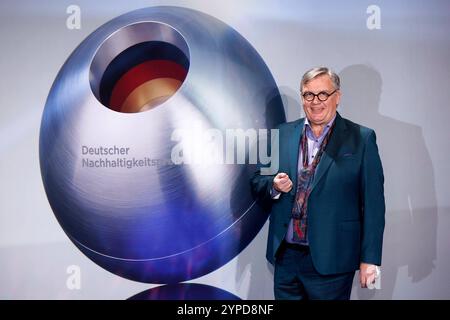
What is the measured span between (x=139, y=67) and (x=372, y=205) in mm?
1331

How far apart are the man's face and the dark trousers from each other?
1.83 feet

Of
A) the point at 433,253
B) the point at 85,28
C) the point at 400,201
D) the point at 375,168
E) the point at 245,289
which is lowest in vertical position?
the point at 245,289

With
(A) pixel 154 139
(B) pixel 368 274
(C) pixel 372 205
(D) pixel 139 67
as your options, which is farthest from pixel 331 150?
(D) pixel 139 67

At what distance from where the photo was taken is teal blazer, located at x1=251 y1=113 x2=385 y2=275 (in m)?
1.90

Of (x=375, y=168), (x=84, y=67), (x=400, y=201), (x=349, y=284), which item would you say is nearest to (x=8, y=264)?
(x=84, y=67)

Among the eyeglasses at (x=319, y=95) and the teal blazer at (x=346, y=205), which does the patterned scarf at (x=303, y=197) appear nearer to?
the teal blazer at (x=346, y=205)

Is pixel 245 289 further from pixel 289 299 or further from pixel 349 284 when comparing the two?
pixel 349 284

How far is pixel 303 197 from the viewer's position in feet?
6.44

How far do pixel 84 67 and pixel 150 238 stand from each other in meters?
0.89

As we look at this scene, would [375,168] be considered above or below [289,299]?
above

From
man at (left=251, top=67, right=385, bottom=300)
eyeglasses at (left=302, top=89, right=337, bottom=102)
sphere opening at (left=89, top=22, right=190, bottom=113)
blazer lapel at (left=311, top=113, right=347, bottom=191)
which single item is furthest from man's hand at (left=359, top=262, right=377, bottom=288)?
sphere opening at (left=89, top=22, right=190, bottom=113)

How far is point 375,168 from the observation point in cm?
190

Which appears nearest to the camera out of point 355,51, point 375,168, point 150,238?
point 375,168

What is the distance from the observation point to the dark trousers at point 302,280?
194cm
